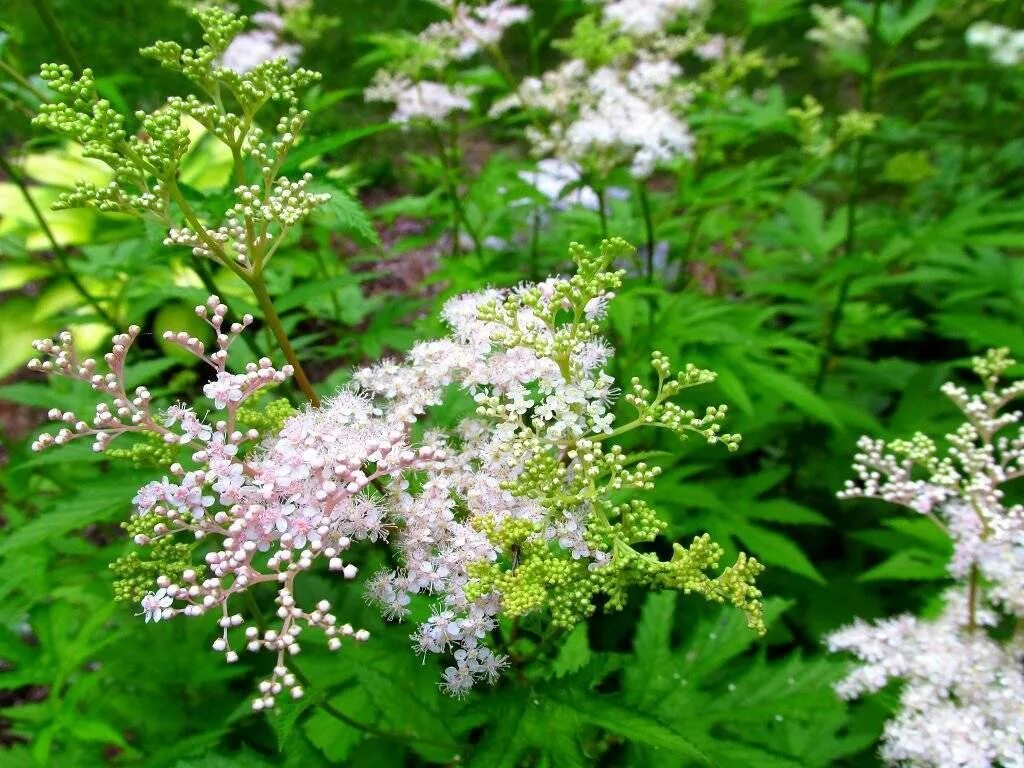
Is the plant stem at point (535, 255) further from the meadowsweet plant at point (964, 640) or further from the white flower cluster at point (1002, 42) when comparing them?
the white flower cluster at point (1002, 42)

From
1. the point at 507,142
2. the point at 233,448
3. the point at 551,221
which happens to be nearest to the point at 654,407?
the point at 233,448

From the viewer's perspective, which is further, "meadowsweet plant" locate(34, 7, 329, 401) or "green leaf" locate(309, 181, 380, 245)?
"green leaf" locate(309, 181, 380, 245)

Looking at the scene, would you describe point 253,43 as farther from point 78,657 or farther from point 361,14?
point 361,14

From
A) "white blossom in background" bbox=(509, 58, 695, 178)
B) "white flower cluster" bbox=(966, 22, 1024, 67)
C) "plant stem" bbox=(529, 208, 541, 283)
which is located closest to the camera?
"white blossom in background" bbox=(509, 58, 695, 178)

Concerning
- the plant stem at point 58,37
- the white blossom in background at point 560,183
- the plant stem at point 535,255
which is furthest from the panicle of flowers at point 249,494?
the plant stem at point 535,255

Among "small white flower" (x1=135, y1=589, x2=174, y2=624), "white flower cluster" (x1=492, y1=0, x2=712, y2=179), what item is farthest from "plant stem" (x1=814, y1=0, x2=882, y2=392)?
"small white flower" (x1=135, y1=589, x2=174, y2=624)

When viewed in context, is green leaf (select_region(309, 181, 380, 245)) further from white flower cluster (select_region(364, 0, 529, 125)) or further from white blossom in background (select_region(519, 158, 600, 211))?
white flower cluster (select_region(364, 0, 529, 125))

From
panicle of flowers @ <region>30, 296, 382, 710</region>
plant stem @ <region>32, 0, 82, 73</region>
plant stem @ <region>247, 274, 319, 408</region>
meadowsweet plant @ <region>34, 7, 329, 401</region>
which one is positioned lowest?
panicle of flowers @ <region>30, 296, 382, 710</region>
